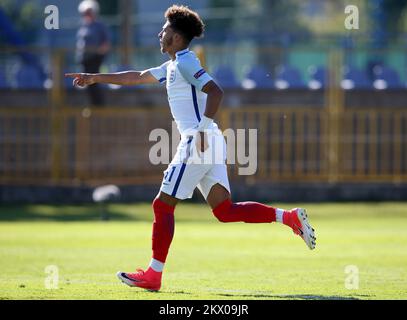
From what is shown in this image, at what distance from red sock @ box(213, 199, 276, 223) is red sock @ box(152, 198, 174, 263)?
482 millimetres

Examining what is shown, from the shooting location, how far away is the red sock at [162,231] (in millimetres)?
9852

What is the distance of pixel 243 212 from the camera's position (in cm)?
1018

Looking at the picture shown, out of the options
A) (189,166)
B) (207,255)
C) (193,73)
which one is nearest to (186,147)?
(189,166)

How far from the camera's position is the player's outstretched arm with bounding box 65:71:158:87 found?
10.3m

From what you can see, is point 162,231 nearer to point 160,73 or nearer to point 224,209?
→ point 224,209

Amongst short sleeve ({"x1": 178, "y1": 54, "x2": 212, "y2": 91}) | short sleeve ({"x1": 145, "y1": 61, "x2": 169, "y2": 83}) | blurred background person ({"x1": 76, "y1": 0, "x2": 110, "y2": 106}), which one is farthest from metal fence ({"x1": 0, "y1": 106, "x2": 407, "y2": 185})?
short sleeve ({"x1": 178, "y1": 54, "x2": 212, "y2": 91})

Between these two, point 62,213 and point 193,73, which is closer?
point 193,73

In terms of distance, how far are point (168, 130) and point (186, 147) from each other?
12457 millimetres

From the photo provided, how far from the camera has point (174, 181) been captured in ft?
32.6

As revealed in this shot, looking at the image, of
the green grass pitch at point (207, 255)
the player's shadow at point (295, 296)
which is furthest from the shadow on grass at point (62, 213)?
the player's shadow at point (295, 296)

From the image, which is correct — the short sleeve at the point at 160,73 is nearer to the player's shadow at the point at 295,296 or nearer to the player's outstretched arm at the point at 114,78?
the player's outstretched arm at the point at 114,78
